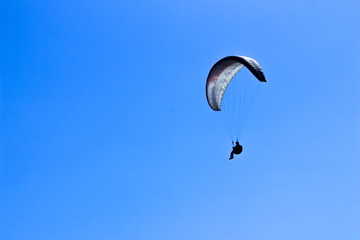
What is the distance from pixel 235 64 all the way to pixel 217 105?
4583mm

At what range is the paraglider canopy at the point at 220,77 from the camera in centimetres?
3172

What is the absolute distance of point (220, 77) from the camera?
1341 inches

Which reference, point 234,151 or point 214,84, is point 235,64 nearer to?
point 214,84

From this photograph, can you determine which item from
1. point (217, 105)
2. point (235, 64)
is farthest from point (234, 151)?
point (235, 64)

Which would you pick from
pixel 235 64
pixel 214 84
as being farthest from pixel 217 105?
pixel 235 64

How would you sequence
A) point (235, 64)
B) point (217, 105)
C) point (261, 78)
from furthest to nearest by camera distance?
point (217, 105) → point (235, 64) → point (261, 78)

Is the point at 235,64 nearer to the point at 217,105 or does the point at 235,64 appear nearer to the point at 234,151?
the point at 217,105

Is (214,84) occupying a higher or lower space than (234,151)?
higher

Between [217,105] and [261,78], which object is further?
[217,105]

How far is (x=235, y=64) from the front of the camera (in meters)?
32.9

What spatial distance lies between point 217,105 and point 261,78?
834 cm

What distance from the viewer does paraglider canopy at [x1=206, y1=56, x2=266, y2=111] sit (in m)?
31.7

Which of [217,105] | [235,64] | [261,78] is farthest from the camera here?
[217,105]

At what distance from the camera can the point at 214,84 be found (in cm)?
3441
